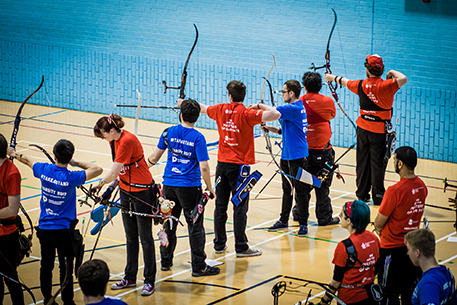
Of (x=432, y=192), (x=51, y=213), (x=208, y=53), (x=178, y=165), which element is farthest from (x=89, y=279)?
(x=208, y=53)

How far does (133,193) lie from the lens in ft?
17.4

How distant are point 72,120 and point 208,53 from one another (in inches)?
133

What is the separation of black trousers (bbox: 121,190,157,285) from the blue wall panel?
664 cm

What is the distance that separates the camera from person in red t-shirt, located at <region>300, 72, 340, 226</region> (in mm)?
6977

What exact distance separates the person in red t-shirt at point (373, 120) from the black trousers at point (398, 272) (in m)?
3.39

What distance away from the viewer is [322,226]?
7113mm

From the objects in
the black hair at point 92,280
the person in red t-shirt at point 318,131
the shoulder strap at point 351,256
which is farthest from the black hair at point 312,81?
the black hair at point 92,280

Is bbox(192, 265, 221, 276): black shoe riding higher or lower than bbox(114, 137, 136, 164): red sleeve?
lower

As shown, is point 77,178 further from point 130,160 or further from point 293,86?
point 293,86

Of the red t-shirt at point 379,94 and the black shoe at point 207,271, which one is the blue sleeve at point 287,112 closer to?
the red t-shirt at point 379,94

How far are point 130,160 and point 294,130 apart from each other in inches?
83.9

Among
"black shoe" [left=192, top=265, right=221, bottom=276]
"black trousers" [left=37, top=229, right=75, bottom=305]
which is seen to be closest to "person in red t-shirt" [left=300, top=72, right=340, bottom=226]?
"black shoe" [left=192, top=265, right=221, bottom=276]

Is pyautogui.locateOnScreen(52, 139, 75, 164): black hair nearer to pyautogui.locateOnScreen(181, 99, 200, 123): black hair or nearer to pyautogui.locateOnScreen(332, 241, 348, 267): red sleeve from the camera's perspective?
pyautogui.locateOnScreen(181, 99, 200, 123): black hair

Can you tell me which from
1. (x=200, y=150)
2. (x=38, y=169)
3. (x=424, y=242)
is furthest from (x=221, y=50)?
(x=424, y=242)
